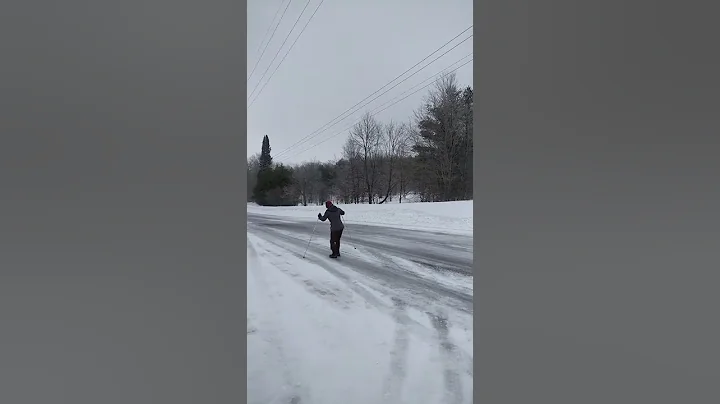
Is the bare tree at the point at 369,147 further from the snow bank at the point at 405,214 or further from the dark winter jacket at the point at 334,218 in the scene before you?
the dark winter jacket at the point at 334,218

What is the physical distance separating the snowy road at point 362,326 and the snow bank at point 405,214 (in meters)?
1.66

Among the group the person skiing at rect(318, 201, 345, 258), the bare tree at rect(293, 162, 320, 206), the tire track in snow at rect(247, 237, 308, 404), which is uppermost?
the bare tree at rect(293, 162, 320, 206)

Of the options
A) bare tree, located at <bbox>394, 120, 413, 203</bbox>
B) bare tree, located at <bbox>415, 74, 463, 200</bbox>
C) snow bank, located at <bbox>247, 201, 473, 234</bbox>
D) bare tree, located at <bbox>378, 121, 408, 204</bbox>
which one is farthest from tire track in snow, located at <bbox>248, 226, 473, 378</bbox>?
bare tree, located at <bbox>415, 74, 463, 200</bbox>

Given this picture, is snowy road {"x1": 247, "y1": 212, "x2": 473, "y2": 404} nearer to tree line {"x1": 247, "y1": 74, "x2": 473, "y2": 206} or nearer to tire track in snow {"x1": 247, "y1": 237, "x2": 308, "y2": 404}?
tire track in snow {"x1": 247, "y1": 237, "x2": 308, "y2": 404}
